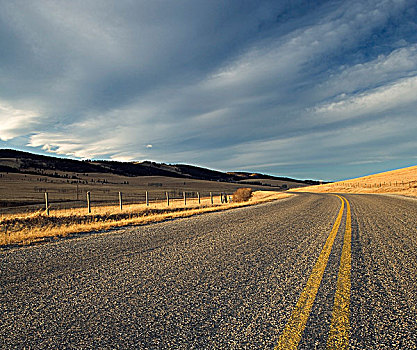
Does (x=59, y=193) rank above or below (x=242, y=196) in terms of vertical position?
above

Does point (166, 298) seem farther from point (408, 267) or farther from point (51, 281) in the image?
point (408, 267)

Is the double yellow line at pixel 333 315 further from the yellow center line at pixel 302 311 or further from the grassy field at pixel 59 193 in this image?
the grassy field at pixel 59 193

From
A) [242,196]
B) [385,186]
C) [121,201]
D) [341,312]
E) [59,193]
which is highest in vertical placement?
[59,193]

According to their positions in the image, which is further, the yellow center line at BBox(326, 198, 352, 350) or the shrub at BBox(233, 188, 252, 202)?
the shrub at BBox(233, 188, 252, 202)

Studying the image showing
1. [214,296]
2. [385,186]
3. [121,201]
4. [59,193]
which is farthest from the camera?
[385,186]

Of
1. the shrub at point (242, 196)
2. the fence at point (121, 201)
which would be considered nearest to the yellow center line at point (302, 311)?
the fence at point (121, 201)

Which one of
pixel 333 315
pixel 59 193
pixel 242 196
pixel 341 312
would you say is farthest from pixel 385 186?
pixel 333 315

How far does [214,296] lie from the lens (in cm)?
335

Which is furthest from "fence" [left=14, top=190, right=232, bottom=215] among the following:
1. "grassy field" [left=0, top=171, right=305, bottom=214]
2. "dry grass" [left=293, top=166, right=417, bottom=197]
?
"dry grass" [left=293, top=166, right=417, bottom=197]

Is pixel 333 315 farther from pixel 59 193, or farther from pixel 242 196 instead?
pixel 59 193

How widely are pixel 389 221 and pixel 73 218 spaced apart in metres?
13.1

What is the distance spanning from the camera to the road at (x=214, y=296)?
248 cm

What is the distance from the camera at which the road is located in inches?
97.8

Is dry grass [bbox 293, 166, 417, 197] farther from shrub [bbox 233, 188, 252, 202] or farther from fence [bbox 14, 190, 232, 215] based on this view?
fence [bbox 14, 190, 232, 215]
